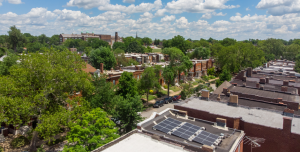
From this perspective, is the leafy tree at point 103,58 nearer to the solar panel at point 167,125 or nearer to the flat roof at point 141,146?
the solar panel at point 167,125

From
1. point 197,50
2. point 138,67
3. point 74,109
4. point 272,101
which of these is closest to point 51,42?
point 197,50

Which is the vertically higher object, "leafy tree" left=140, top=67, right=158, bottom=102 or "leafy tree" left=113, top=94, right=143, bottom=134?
"leafy tree" left=140, top=67, right=158, bottom=102

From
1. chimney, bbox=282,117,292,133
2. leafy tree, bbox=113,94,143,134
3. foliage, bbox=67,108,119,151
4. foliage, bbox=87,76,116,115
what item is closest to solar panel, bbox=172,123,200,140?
foliage, bbox=67,108,119,151

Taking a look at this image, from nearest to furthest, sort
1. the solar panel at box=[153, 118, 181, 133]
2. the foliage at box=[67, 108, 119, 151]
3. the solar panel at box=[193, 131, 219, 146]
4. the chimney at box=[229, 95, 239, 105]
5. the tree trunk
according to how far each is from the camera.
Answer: the solar panel at box=[193, 131, 219, 146]
the solar panel at box=[153, 118, 181, 133]
the foliage at box=[67, 108, 119, 151]
the chimney at box=[229, 95, 239, 105]
the tree trunk

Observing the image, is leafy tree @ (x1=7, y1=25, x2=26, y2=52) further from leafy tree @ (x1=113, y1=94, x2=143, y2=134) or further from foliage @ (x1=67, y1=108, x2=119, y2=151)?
foliage @ (x1=67, y1=108, x2=119, y2=151)

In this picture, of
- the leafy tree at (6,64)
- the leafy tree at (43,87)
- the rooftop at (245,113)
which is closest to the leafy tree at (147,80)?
the leafy tree at (43,87)

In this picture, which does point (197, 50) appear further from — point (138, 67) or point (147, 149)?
point (147, 149)

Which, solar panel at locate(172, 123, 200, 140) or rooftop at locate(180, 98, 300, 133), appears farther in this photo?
rooftop at locate(180, 98, 300, 133)
